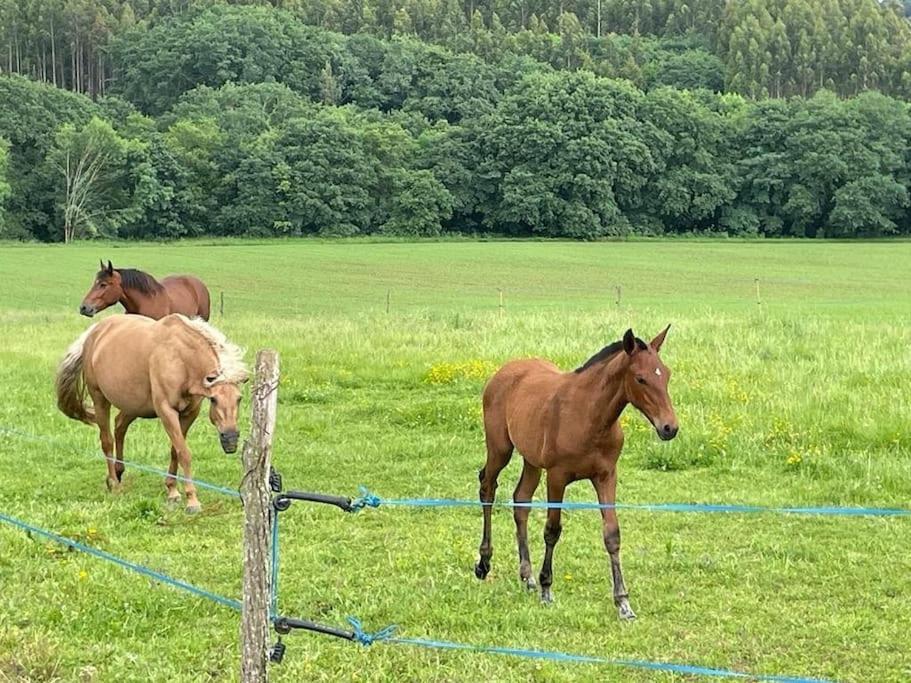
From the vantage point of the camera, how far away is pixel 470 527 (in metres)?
8.39

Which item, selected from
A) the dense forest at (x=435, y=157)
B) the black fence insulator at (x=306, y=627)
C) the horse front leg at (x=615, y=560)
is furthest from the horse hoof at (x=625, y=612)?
the dense forest at (x=435, y=157)

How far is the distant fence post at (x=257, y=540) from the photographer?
409 centimetres

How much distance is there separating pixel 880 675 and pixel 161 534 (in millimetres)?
5537

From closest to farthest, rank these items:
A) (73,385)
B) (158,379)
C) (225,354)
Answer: (225,354) < (158,379) < (73,385)

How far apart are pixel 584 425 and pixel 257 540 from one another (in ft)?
9.06

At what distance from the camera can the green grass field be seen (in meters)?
5.64

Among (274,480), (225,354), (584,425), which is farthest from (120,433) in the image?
(274,480)

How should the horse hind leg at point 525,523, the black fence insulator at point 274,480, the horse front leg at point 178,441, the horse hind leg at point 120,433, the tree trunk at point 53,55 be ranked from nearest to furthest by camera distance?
the black fence insulator at point 274,480, the horse hind leg at point 525,523, the horse front leg at point 178,441, the horse hind leg at point 120,433, the tree trunk at point 53,55

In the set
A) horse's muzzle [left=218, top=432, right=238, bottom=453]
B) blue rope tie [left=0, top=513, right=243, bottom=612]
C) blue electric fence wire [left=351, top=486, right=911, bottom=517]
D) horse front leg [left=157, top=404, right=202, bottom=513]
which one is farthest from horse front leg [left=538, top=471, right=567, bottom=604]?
horse front leg [left=157, top=404, right=202, bottom=513]

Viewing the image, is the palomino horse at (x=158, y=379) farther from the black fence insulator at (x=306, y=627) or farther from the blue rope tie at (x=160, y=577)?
the black fence insulator at (x=306, y=627)

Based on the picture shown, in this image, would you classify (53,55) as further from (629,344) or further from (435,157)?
(629,344)

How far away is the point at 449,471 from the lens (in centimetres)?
1053

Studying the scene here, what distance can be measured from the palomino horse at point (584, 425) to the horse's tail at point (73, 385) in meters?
5.41

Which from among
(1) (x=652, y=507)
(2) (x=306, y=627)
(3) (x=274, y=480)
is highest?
(3) (x=274, y=480)
